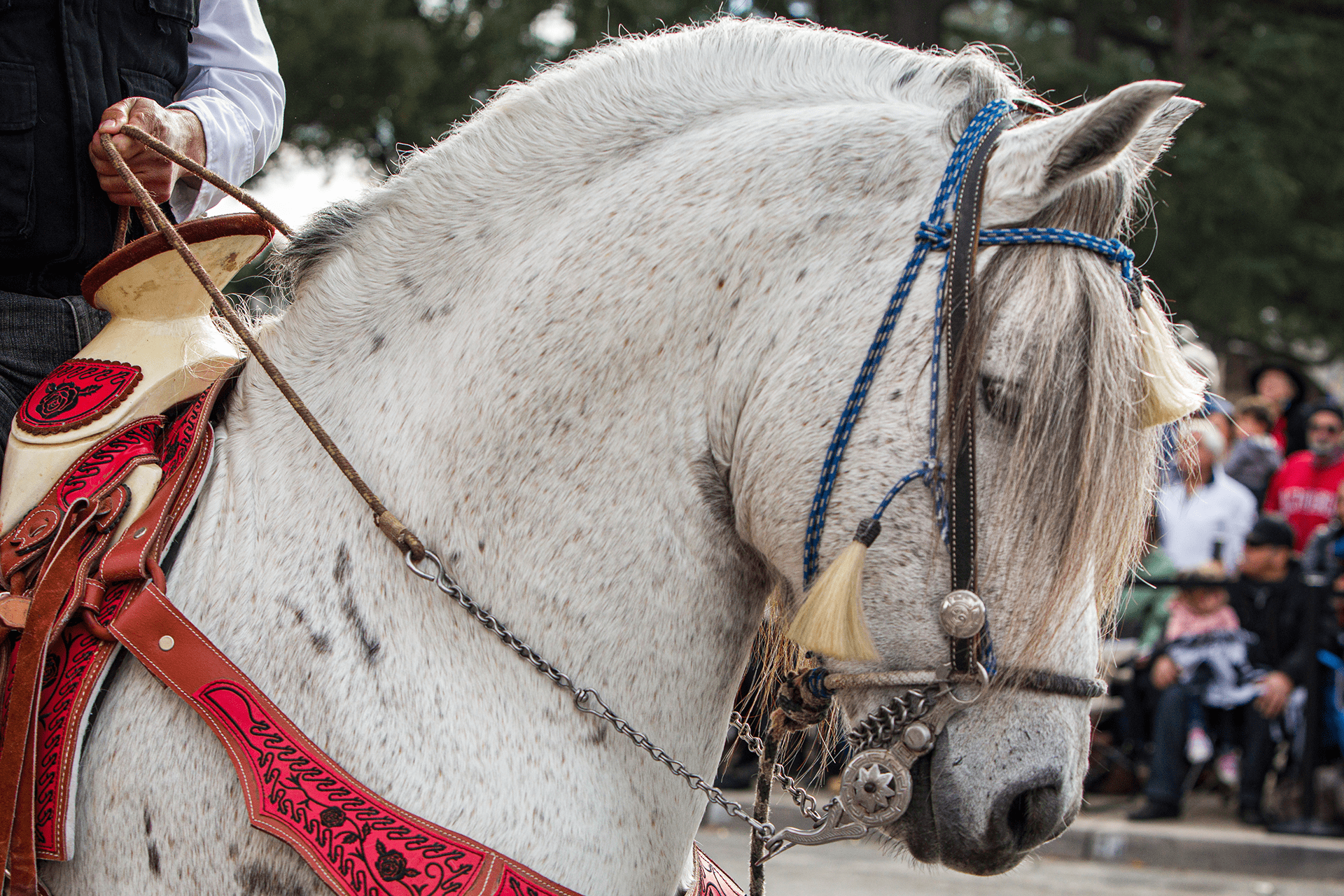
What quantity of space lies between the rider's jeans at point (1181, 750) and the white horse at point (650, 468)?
19.6 ft

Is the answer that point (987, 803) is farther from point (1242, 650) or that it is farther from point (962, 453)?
point (1242, 650)

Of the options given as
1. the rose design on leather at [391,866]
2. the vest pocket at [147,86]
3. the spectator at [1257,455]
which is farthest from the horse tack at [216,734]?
the spectator at [1257,455]

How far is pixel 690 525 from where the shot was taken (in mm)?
1602

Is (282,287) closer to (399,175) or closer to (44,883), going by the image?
(399,175)

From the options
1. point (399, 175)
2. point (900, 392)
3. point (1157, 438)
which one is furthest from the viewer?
Result: point (399, 175)

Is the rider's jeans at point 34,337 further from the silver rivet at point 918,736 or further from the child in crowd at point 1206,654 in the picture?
the child in crowd at point 1206,654

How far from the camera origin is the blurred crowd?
6672 mm

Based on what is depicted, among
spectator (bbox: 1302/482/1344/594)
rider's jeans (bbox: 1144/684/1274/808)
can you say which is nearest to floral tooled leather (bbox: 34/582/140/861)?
rider's jeans (bbox: 1144/684/1274/808)

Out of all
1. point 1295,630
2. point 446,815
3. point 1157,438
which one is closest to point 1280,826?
point 1295,630

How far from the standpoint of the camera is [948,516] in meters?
1.46

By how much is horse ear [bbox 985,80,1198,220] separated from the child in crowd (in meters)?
6.13

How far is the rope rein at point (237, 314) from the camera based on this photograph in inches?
63.7

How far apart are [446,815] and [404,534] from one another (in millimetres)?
367

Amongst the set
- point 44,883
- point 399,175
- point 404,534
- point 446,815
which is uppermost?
point 399,175
